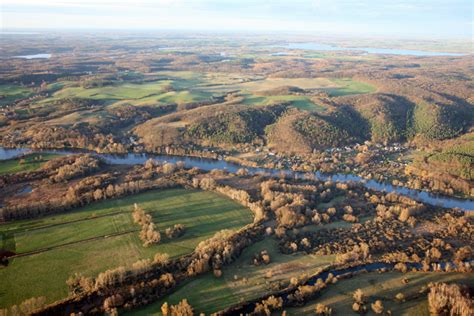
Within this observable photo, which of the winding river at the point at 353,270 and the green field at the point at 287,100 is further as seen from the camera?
the green field at the point at 287,100

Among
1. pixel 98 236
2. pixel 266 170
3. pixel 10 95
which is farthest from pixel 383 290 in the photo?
pixel 10 95

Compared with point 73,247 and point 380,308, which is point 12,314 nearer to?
point 73,247

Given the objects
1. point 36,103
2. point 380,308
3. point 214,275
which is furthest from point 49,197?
point 36,103

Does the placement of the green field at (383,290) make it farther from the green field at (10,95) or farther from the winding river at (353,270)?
the green field at (10,95)

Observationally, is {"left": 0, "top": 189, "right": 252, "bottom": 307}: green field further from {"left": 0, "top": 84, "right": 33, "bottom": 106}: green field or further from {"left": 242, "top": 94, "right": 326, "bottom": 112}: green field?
{"left": 0, "top": 84, "right": 33, "bottom": 106}: green field

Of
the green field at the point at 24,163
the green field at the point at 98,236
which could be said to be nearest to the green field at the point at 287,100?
the green field at the point at 98,236
